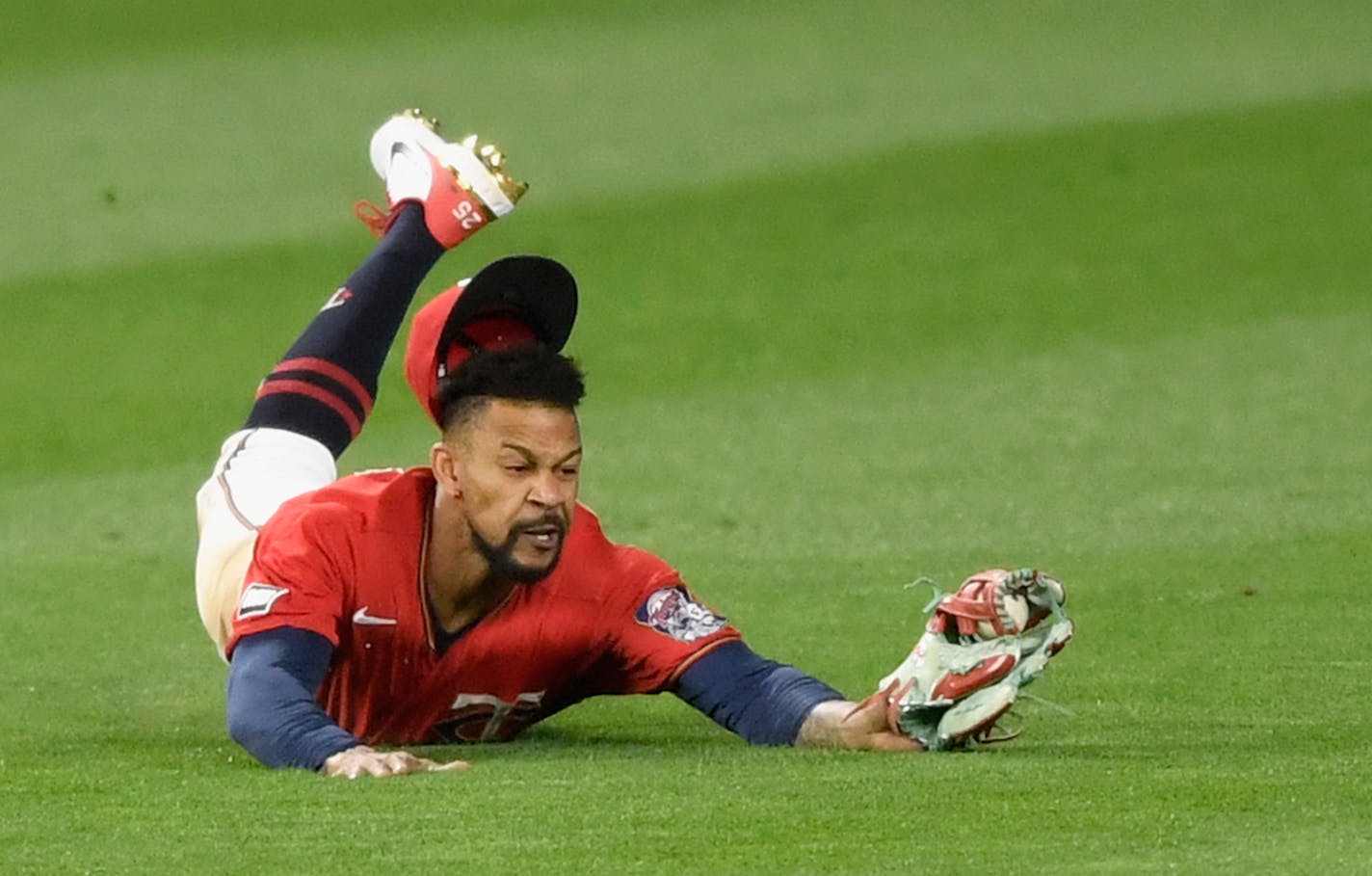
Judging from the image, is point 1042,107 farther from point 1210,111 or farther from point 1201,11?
point 1201,11

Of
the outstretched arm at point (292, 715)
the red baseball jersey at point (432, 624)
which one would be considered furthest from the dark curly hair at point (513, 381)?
the outstretched arm at point (292, 715)

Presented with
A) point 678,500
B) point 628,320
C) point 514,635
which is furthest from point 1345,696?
point 628,320

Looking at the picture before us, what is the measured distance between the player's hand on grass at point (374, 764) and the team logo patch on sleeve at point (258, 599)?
0.37m

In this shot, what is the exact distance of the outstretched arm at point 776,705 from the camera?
14.8 ft

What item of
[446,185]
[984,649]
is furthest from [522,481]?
[446,185]

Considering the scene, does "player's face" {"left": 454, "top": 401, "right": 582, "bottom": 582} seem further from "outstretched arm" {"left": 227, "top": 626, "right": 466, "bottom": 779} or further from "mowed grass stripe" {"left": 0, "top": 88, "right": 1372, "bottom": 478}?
"mowed grass stripe" {"left": 0, "top": 88, "right": 1372, "bottom": 478}

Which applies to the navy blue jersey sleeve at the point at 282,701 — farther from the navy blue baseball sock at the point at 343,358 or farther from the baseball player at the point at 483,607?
the navy blue baseball sock at the point at 343,358

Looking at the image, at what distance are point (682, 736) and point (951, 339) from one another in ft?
16.5

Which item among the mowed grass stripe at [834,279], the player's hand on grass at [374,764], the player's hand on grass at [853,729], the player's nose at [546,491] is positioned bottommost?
the player's hand on grass at [374,764]

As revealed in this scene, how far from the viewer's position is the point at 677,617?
15.8 ft

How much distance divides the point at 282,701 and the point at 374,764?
260mm

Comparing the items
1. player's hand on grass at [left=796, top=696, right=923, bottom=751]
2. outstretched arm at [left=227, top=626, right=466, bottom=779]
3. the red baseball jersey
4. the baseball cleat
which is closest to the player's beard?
the red baseball jersey

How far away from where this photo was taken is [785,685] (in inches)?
184

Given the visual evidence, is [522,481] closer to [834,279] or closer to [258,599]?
[258,599]
